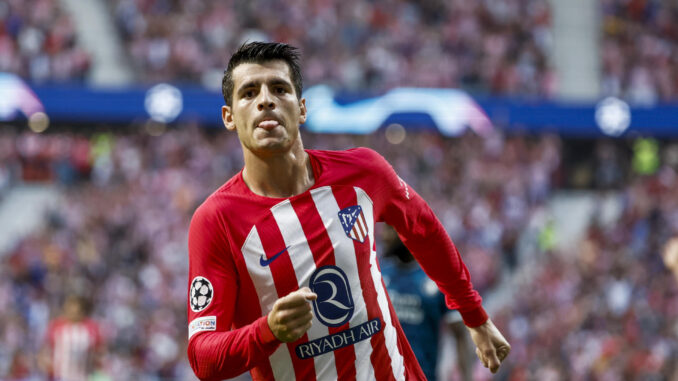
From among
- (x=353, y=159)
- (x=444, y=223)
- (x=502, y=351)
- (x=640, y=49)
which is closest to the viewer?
(x=353, y=159)

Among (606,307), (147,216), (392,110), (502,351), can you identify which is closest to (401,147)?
(392,110)

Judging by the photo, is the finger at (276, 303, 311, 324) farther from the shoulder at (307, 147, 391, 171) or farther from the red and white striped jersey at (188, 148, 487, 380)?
the shoulder at (307, 147, 391, 171)

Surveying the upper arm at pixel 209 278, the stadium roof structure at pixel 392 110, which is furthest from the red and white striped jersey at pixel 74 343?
the stadium roof structure at pixel 392 110

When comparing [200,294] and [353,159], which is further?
[353,159]

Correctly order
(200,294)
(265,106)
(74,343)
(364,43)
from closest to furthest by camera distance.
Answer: (200,294) → (265,106) → (74,343) → (364,43)

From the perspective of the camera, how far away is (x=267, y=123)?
269 cm

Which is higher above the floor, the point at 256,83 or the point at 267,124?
the point at 256,83

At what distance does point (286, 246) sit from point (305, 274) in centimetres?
11

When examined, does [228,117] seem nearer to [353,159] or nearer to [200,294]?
[353,159]

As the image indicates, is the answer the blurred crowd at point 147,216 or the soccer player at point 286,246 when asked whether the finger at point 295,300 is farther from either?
the blurred crowd at point 147,216

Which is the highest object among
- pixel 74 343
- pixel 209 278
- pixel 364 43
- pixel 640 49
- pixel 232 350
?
pixel 364 43

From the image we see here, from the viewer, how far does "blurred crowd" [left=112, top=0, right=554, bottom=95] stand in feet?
60.2

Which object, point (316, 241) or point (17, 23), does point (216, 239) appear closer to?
point (316, 241)

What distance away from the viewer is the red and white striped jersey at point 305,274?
2643 millimetres
